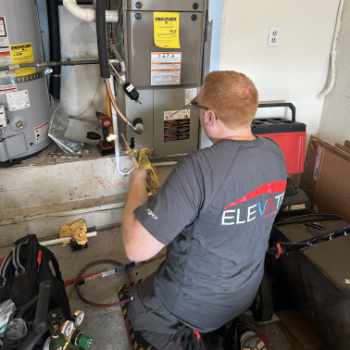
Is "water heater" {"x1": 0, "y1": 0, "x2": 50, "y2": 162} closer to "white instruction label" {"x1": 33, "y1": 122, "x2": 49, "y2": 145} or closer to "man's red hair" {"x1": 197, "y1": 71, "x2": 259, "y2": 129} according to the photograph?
"white instruction label" {"x1": 33, "y1": 122, "x2": 49, "y2": 145}

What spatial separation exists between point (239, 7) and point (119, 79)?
77 cm

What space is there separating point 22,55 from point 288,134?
4.88 ft

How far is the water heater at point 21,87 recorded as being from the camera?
1.55m

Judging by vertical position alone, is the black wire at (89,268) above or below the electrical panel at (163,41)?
below

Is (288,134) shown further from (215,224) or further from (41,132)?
(41,132)

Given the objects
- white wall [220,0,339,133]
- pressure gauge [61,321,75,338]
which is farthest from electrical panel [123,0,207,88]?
pressure gauge [61,321,75,338]

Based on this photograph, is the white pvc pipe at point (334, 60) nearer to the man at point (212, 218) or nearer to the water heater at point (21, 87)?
the man at point (212, 218)

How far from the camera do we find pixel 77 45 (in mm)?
2041

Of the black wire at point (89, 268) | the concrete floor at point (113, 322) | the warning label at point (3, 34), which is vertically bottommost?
the concrete floor at point (113, 322)

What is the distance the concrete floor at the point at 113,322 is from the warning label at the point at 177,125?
0.72m

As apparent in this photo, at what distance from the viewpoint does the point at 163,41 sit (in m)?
1.67

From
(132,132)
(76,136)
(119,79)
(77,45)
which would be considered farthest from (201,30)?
(76,136)

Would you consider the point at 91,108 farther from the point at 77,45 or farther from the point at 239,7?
the point at 239,7

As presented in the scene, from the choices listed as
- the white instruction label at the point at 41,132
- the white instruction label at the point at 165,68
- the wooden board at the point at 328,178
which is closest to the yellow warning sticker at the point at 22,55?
the white instruction label at the point at 41,132
